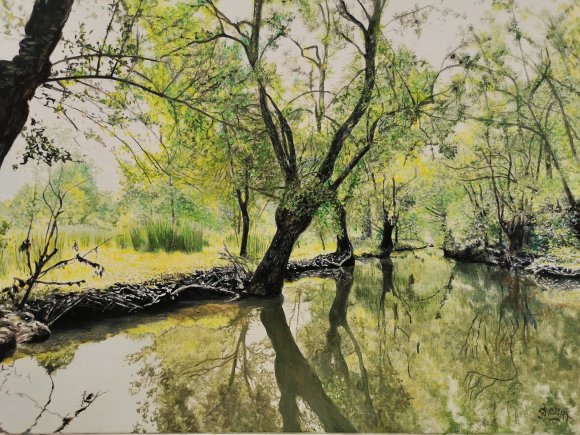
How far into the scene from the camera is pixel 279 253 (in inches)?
167

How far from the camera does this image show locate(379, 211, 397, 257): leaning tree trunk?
4.13 metres

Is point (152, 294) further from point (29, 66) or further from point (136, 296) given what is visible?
point (29, 66)

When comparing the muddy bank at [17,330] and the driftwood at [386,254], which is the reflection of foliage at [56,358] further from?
the driftwood at [386,254]

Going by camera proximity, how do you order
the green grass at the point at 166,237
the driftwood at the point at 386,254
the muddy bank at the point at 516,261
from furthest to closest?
the driftwood at the point at 386,254 → the muddy bank at the point at 516,261 → the green grass at the point at 166,237

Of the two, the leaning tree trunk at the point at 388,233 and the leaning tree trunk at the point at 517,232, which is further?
the leaning tree trunk at the point at 388,233

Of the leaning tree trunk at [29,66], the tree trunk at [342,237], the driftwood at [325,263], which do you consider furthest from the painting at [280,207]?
the driftwood at [325,263]

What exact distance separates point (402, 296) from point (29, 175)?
10.5 feet

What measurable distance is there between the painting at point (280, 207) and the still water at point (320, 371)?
0.6 inches

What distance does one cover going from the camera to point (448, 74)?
3396 mm

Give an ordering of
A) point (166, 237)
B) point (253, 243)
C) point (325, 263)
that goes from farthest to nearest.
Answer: point (325, 263) → point (253, 243) → point (166, 237)

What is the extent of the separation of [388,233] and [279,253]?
1.10 m
